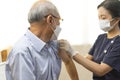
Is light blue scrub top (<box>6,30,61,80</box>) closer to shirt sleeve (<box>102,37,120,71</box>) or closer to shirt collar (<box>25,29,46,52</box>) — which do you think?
shirt collar (<box>25,29,46,52</box>)

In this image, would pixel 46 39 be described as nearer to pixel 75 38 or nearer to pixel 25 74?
pixel 25 74

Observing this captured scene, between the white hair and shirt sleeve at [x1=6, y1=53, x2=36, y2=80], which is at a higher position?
the white hair

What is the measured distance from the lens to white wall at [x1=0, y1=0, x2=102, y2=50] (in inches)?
104

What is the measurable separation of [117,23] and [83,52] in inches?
33.7

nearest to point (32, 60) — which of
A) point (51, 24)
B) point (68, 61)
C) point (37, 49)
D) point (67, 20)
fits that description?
point (37, 49)

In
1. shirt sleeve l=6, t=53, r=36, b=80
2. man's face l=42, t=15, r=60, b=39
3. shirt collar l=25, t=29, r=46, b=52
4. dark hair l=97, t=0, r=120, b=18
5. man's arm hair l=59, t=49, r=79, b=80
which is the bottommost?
man's arm hair l=59, t=49, r=79, b=80

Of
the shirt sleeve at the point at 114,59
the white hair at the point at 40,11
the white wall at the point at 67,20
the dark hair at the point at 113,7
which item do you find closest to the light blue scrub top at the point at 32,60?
the white hair at the point at 40,11

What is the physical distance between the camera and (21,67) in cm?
153

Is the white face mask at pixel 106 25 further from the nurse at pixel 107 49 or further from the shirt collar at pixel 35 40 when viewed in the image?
the shirt collar at pixel 35 40

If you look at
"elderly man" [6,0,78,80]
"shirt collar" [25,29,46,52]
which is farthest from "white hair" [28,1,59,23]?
"shirt collar" [25,29,46,52]

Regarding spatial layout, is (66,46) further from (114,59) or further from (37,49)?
(114,59)

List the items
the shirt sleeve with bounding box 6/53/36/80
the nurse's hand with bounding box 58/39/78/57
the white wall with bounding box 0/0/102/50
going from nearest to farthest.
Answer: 1. the shirt sleeve with bounding box 6/53/36/80
2. the nurse's hand with bounding box 58/39/78/57
3. the white wall with bounding box 0/0/102/50

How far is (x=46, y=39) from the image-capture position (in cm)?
174

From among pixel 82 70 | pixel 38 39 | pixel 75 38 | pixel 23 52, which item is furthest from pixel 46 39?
pixel 82 70
